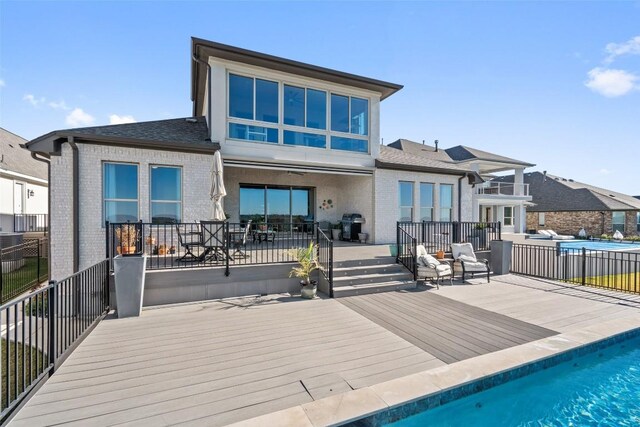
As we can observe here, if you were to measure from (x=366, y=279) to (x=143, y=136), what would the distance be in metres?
7.55

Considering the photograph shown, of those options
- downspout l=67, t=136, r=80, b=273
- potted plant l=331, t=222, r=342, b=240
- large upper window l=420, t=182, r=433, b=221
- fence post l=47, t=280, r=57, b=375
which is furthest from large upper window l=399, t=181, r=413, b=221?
fence post l=47, t=280, r=57, b=375

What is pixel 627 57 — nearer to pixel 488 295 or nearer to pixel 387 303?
pixel 488 295

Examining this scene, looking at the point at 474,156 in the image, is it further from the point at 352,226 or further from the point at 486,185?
the point at 352,226

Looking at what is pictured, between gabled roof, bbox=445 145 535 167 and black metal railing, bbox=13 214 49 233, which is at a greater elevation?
gabled roof, bbox=445 145 535 167

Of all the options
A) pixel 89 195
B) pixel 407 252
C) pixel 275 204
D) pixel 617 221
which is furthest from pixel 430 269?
pixel 617 221

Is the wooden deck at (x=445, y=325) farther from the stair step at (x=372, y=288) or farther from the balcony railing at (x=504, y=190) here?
the balcony railing at (x=504, y=190)

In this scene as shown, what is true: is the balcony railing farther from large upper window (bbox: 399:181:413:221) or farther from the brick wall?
large upper window (bbox: 399:181:413:221)

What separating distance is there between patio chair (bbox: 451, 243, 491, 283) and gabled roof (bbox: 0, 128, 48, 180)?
2169 centimetres

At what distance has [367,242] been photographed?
11797mm

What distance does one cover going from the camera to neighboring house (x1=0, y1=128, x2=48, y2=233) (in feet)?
51.8

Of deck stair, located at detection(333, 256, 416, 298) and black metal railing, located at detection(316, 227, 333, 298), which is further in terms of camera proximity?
deck stair, located at detection(333, 256, 416, 298)

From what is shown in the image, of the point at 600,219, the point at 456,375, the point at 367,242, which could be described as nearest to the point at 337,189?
the point at 367,242

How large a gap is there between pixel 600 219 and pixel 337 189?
29.5 m

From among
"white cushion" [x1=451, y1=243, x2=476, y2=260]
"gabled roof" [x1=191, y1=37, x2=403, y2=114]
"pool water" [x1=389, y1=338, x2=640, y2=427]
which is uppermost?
"gabled roof" [x1=191, y1=37, x2=403, y2=114]
